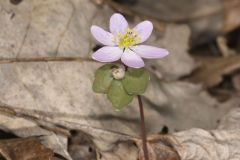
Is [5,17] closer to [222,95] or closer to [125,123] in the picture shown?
[125,123]

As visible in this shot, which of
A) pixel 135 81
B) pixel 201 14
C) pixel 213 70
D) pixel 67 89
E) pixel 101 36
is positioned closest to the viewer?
pixel 135 81

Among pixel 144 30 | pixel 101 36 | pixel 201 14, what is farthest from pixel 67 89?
pixel 201 14

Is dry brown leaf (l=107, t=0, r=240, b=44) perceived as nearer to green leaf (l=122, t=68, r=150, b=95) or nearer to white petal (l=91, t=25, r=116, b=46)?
white petal (l=91, t=25, r=116, b=46)

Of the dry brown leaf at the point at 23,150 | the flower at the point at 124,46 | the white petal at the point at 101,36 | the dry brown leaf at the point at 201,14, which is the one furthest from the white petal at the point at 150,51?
the dry brown leaf at the point at 201,14

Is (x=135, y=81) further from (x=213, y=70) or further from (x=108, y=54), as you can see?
(x=213, y=70)

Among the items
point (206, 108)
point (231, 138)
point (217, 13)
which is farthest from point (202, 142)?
point (217, 13)

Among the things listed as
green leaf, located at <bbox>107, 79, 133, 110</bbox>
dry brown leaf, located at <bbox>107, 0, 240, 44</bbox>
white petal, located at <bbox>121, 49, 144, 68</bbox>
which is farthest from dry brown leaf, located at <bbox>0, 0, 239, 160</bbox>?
dry brown leaf, located at <bbox>107, 0, 240, 44</bbox>

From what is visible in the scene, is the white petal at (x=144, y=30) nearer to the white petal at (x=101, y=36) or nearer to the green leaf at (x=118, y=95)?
the white petal at (x=101, y=36)
